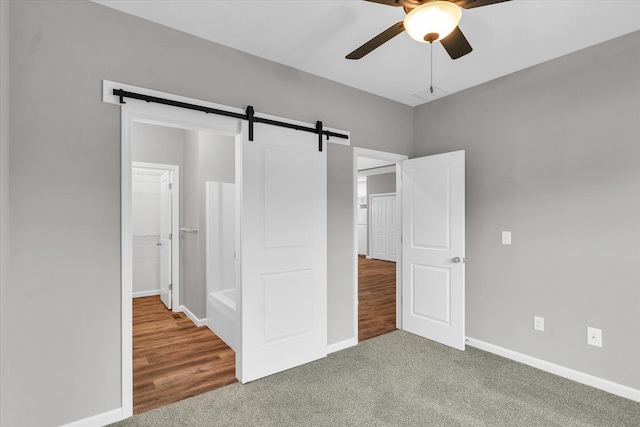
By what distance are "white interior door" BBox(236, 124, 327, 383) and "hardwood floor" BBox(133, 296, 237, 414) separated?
1.15 ft

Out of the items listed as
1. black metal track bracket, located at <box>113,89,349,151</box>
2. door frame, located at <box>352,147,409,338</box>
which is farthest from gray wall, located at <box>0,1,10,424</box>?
door frame, located at <box>352,147,409,338</box>

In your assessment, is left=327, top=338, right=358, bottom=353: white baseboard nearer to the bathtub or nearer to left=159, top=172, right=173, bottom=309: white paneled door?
the bathtub

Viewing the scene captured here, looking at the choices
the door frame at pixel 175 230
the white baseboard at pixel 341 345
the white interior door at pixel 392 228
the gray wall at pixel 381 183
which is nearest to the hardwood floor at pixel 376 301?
the white baseboard at pixel 341 345

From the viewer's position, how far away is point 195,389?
2.55 meters

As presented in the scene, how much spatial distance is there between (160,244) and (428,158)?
14.5 ft

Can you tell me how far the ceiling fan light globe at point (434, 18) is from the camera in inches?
58.6

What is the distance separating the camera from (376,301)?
5.22 meters

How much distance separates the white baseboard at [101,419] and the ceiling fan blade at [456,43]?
121 inches

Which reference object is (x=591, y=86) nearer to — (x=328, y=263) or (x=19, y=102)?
(x=328, y=263)

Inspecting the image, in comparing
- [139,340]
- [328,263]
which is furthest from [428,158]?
[139,340]

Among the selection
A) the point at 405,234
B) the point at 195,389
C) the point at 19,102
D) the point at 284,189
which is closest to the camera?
the point at 19,102

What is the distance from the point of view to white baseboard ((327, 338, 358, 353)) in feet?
10.7

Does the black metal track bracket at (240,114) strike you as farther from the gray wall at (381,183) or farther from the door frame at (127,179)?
the gray wall at (381,183)

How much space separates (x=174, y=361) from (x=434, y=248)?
9.44ft
